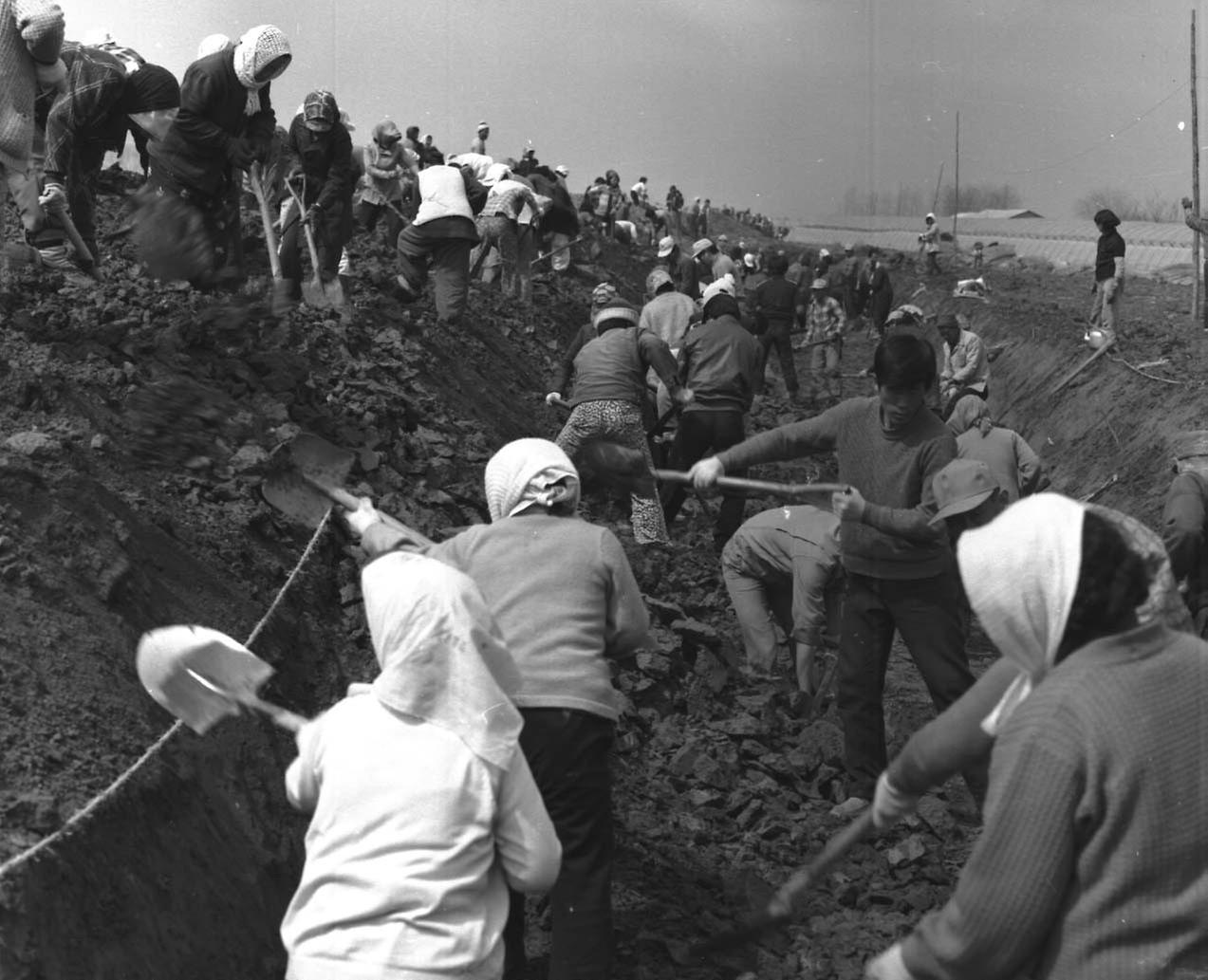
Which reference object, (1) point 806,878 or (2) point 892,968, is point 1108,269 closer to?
(1) point 806,878

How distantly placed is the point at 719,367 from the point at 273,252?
309cm

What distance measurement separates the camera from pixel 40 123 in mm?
9680

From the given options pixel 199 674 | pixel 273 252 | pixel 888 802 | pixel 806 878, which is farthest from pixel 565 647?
pixel 273 252

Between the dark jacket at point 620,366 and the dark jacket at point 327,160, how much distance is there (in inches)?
89.3

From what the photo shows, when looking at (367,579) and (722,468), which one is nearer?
(367,579)

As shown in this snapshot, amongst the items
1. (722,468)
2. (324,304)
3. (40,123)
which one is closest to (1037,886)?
(722,468)

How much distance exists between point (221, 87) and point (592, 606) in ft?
18.3

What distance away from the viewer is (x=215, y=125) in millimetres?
9000

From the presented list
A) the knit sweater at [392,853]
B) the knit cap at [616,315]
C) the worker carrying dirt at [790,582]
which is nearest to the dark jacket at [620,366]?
the knit cap at [616,315]

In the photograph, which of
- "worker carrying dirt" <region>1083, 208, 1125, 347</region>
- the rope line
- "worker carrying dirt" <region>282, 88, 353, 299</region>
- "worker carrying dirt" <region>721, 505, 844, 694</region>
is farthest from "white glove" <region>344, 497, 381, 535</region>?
"worker carrying dirt" <region>1083, 208, 1125, 347</region>

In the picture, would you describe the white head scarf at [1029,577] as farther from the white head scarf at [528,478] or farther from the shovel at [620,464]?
the shovel at [620,464]

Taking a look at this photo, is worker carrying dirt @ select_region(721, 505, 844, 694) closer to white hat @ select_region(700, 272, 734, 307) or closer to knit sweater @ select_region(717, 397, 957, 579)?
knit sweater @ select_region(717, 397, 957, 579)

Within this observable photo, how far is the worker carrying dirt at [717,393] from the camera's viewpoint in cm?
1055

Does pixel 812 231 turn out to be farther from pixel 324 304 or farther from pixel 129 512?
pixel 129 512
